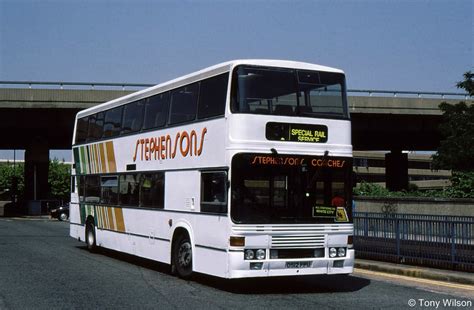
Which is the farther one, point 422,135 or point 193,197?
point 422,135

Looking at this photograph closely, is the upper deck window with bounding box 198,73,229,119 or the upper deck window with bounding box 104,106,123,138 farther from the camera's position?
the upper deck window with bounding box 104,106,123,138

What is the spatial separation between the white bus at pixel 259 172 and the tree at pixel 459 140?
22.6 meters

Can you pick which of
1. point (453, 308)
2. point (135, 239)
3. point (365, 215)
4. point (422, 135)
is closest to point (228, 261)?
point (453, 308)

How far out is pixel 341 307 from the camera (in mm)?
10109

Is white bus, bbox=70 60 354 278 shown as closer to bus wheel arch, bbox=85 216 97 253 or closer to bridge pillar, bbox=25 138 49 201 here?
bus wheel arch, bbox=85 216 97 253

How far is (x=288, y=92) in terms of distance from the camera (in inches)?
477

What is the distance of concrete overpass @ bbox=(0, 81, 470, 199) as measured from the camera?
42.8 m

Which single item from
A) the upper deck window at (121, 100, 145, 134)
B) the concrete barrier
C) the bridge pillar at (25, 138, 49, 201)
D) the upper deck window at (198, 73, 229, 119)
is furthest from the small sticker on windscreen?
the bridge pillar at (25, 138, 49, 201)

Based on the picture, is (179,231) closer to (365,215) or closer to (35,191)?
(365,215)

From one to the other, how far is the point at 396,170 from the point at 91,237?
43.1 meters

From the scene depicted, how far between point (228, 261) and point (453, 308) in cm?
356

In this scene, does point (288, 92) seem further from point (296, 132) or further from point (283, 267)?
point (283, 267)

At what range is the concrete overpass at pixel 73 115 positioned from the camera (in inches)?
1684

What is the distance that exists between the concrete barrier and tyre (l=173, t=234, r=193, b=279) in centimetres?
1481
